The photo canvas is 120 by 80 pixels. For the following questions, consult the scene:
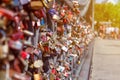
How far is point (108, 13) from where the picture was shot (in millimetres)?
47781

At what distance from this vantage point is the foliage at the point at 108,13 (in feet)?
146

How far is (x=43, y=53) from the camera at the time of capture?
2.57m

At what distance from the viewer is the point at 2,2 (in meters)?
1.01

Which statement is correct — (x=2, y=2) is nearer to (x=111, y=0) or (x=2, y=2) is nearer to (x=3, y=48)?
(x=3, y=48)

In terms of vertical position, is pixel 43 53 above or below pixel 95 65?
above

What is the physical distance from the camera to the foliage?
1750 inches

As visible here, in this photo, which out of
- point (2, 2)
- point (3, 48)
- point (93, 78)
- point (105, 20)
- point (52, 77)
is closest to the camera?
point (3, 48)

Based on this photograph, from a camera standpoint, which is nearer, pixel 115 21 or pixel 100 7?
pixel 100 7

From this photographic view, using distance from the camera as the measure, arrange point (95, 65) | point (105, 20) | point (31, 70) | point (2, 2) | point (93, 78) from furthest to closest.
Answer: point (105, 20) → point (95, 65) → point (93, 78) → point (31, 70) → point (2, 2)

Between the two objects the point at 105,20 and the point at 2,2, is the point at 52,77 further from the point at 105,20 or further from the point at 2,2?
the point at 105,20

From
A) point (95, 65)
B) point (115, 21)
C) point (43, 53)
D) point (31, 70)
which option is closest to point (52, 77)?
point (43, 53)

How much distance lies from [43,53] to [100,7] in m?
42.0

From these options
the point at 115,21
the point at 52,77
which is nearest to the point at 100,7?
the point at 115,21

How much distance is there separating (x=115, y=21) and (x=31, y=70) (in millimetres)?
49121
